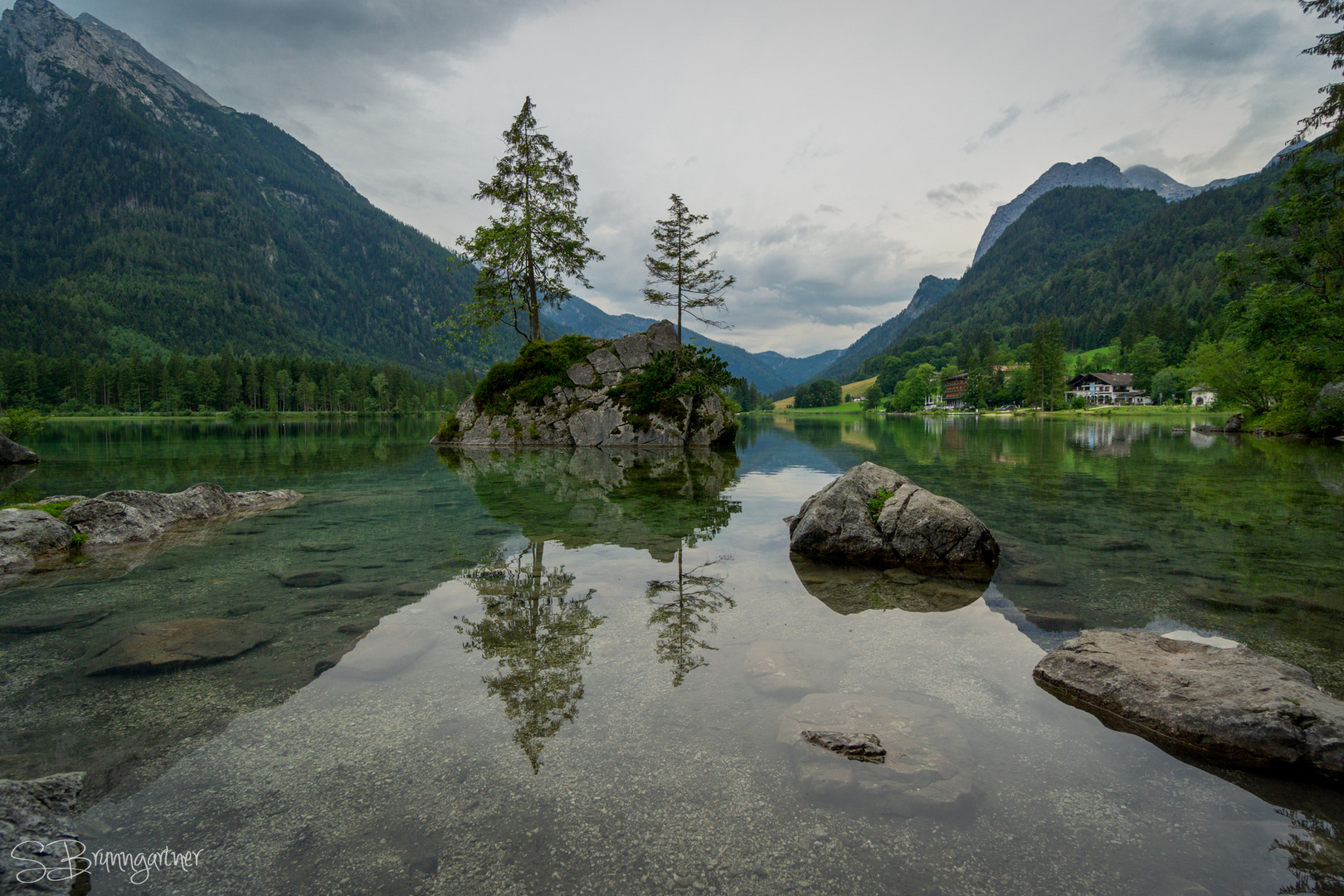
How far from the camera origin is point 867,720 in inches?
205

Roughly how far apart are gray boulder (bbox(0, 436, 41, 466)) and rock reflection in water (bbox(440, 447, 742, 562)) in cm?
1855

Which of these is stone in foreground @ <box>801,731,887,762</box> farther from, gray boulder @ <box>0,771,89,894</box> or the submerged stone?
the submerged stone

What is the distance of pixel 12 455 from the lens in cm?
2656

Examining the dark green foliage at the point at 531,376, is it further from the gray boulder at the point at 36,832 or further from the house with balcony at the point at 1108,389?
the house with balcony at the point at 1108,389

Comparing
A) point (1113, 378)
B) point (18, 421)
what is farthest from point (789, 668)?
point (1113, 378)

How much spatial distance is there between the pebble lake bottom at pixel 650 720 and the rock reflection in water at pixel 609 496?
0.40 m

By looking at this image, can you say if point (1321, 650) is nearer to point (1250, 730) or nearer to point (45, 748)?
point (1250, 730)

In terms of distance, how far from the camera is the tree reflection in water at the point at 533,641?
530 centimetres

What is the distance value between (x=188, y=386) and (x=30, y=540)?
471ft

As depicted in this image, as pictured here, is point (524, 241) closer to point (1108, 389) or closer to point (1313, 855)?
point (1313, 855)

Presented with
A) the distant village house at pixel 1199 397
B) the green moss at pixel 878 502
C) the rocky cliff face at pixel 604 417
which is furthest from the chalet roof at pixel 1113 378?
the green moss at pixel 878 502

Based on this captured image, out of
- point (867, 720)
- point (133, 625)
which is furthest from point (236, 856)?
point (133, 625)

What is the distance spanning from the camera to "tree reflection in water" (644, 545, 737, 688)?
21.5ft

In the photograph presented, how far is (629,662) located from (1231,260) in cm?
3804
